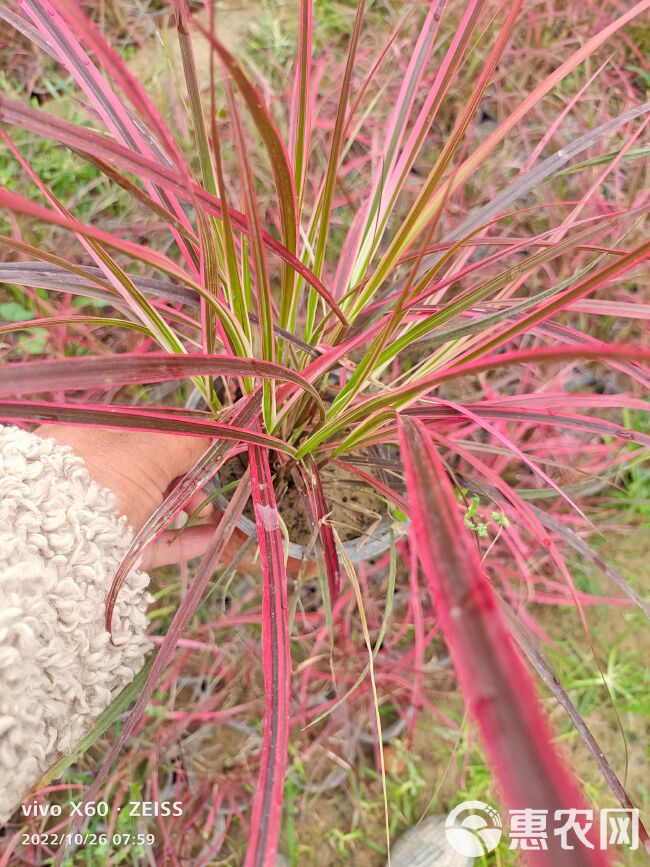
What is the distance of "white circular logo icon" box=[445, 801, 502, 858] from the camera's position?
2.29ft

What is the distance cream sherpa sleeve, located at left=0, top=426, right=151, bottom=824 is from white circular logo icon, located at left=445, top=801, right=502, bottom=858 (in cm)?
53

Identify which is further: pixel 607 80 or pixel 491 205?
pixel 607 80

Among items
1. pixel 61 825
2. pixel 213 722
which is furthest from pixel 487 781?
pixel 61 825

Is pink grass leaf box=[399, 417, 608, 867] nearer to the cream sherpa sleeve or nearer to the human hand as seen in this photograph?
the cream sherpa sleeve

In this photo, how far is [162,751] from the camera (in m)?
0.74

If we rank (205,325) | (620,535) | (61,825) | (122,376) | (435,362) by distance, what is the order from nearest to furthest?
(122,376), (205,325), (435,362), (61,825), (620,535)

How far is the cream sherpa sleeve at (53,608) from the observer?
278 millimetres

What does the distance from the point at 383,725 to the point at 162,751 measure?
1.00ft

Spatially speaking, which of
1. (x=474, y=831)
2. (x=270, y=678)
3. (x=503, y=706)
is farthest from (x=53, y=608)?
(x=474, y=831)

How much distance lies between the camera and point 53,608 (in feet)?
1.08

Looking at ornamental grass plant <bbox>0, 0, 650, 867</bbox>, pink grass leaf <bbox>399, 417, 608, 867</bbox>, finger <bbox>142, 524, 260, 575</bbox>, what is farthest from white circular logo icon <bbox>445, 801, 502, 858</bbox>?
pink grass leaf <bbox>399, 417, 608, 867</bbox>

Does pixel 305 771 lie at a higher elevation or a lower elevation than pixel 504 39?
lower

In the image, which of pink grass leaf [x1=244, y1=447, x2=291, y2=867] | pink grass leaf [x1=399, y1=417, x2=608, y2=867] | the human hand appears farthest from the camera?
the human hand

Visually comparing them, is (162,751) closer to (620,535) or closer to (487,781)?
(487,781)
